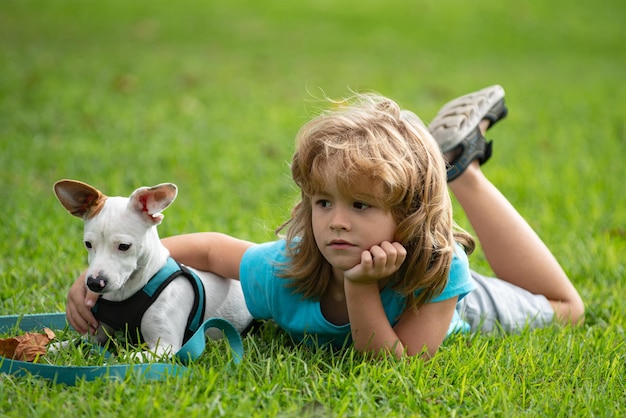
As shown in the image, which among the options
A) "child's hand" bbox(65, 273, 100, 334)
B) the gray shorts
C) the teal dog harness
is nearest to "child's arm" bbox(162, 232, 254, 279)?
the teal dog harness

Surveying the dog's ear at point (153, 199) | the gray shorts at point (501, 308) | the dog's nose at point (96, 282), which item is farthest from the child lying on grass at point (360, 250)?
the dog's ear at point (153, 199)

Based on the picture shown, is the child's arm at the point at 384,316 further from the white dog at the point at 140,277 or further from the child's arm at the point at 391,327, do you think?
the white dog at the point at 140,277

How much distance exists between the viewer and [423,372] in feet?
9.30

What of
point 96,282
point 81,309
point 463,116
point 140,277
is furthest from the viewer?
point 463,116

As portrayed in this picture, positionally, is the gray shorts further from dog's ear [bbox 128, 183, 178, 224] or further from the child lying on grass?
dog's ear [bbox 128, 183, 178, 224]

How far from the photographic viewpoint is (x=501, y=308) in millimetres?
3703

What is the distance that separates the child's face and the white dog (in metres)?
0.54

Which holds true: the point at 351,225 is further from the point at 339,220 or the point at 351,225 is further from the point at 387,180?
the point at 387,180

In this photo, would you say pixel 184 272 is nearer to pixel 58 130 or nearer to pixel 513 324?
pixel 513 324

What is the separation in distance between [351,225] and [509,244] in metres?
1.50

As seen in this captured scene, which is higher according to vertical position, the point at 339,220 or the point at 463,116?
the point at 463,116

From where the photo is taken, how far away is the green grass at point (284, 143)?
2691 millimetres

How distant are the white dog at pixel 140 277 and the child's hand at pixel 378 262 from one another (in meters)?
0.64

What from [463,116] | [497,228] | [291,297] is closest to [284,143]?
[463,116]
